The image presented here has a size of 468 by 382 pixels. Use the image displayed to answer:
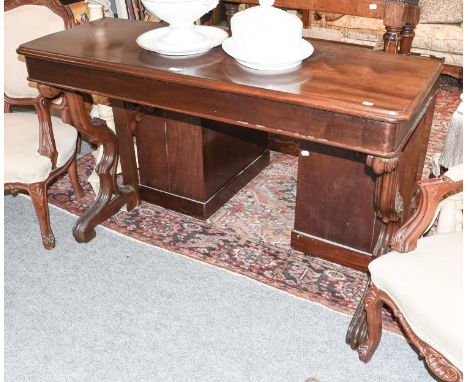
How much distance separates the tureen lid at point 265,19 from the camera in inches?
78.6

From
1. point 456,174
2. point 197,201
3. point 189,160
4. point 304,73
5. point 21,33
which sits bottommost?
point 197,201

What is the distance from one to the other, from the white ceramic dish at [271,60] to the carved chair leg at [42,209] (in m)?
1.22

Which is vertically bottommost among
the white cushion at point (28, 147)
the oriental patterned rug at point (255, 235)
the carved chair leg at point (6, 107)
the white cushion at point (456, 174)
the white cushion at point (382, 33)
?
the oriental patterned rug at point (255, 235)

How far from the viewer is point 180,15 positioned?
2.19 meters

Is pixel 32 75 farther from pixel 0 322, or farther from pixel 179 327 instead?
pixel 179 327

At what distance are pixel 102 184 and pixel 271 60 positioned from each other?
1393 mm

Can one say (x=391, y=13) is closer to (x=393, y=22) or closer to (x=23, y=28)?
(x=393, y=22)

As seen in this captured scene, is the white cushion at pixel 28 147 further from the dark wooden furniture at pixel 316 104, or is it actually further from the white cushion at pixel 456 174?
the white cushion at pixel 456 174

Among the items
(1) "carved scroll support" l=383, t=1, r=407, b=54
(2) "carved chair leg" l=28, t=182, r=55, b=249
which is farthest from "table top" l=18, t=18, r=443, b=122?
(2) "carved chair leg" l=28, t=182, r=55, b=249

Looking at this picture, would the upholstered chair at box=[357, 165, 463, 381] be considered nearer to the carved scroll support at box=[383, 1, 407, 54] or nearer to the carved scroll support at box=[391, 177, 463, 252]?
the carved scroll support at box=[391, 177, 463, 252]

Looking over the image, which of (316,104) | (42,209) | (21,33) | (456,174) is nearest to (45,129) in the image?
(42,209)

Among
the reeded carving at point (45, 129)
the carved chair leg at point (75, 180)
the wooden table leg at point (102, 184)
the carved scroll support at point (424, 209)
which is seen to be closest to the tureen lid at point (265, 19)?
the carved scroll support at point (424, 209)

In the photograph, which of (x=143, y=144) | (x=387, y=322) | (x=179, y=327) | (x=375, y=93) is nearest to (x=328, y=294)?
(x=387, y=322)

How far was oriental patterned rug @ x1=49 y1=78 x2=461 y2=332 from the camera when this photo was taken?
2621mm
